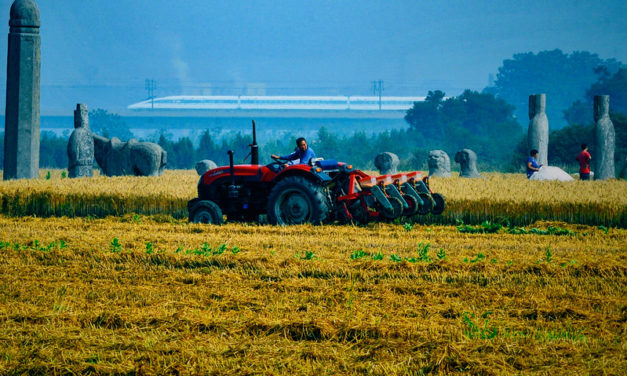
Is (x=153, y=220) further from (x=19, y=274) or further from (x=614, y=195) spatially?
(x=614, y=195)

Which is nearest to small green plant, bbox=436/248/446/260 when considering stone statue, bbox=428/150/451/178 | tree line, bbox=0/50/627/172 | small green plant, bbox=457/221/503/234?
small green plant, bbox=457/221/503/234

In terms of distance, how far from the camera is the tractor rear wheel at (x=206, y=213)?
41.8 ft

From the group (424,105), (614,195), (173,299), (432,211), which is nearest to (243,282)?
(173,299)

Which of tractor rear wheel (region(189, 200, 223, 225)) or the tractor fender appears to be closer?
the tractor fender

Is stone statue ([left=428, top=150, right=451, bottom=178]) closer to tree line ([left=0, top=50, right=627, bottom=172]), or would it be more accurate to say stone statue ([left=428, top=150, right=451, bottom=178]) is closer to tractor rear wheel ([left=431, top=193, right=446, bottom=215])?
tree line ([left=0, top=50, right=627, bottom=172])

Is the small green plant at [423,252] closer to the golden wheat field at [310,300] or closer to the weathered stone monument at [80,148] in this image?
the golden wheat field at [310,300]

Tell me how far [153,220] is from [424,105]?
40.9 m

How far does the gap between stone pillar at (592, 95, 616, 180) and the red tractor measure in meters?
15.6

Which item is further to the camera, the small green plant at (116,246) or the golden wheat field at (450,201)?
the golden wheat field at (450,201)

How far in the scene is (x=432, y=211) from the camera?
13.8 m

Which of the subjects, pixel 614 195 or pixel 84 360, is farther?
pixel 614 195

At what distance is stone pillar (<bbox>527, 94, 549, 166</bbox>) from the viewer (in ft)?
89.5

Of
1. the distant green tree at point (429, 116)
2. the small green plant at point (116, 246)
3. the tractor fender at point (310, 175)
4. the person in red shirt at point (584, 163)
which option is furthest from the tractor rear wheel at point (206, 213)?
the distant green tree at point (429, 116)

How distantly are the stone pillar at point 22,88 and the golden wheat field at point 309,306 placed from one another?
1238 cm
